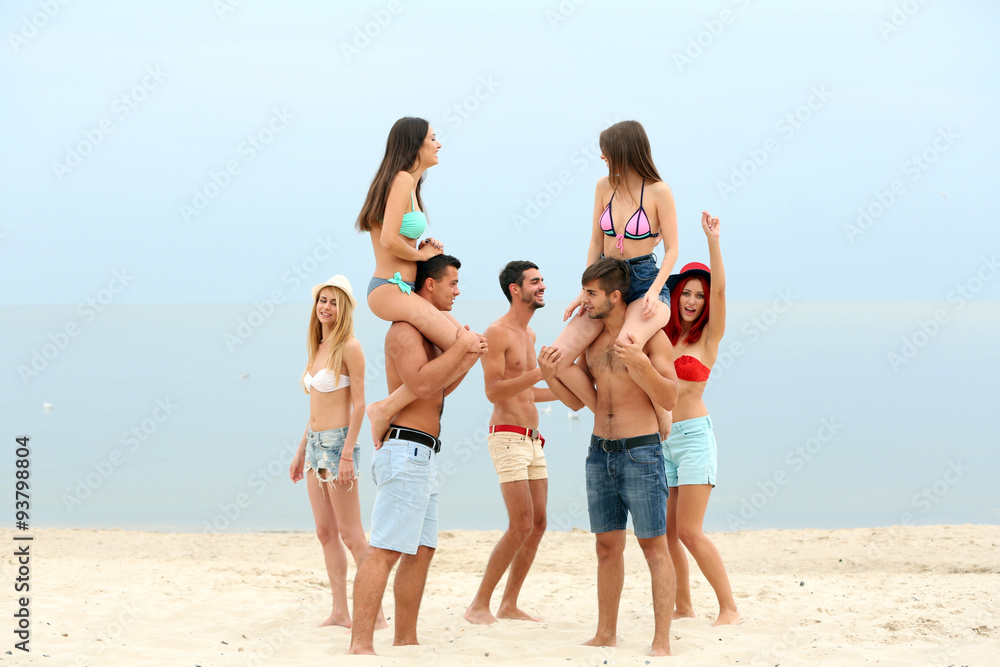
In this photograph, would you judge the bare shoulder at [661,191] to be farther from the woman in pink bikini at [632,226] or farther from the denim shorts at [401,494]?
the denim shorts at [401,494]

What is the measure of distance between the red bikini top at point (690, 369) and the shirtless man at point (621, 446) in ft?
2.19

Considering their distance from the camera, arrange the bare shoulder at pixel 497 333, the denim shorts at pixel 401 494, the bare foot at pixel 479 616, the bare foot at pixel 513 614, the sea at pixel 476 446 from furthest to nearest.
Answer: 1. the sea at pixel 476 446
2. the bare foot at pixel 513 614
3. the bare foot at pixel 479 616
4. the bare shoulder at pixel 497 333
5. the denim shorts at pixel 401 494

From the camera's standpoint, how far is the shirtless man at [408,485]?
500cm

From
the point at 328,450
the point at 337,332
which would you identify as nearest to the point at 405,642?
the point at 328,450

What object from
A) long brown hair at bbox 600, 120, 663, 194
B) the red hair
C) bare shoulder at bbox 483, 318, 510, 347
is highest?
long brown hair at bbox 600, 120, 663, 194

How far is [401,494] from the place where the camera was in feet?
16.4

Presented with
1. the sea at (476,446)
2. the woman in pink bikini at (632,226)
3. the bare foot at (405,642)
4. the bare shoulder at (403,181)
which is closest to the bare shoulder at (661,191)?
the woman in pink bikini at (632,226)

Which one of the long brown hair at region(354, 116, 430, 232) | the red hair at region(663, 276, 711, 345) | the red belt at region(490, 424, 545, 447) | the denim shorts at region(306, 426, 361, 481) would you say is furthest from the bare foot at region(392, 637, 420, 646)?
the red hair at region(663, 276, 711, 345)

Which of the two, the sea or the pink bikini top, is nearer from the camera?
the pink bikini top

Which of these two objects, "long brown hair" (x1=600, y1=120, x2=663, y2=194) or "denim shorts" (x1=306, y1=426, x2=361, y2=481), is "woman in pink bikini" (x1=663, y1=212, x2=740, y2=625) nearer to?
"long brown hair" (x1=600, y1=120, x2=663, y2=194)

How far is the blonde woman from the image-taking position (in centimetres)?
577

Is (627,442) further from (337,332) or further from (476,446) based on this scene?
(476,446)

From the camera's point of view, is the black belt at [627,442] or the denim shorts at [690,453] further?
the denim shorts at [690,453]

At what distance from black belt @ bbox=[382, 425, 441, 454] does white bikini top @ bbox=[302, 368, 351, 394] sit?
88 cm
